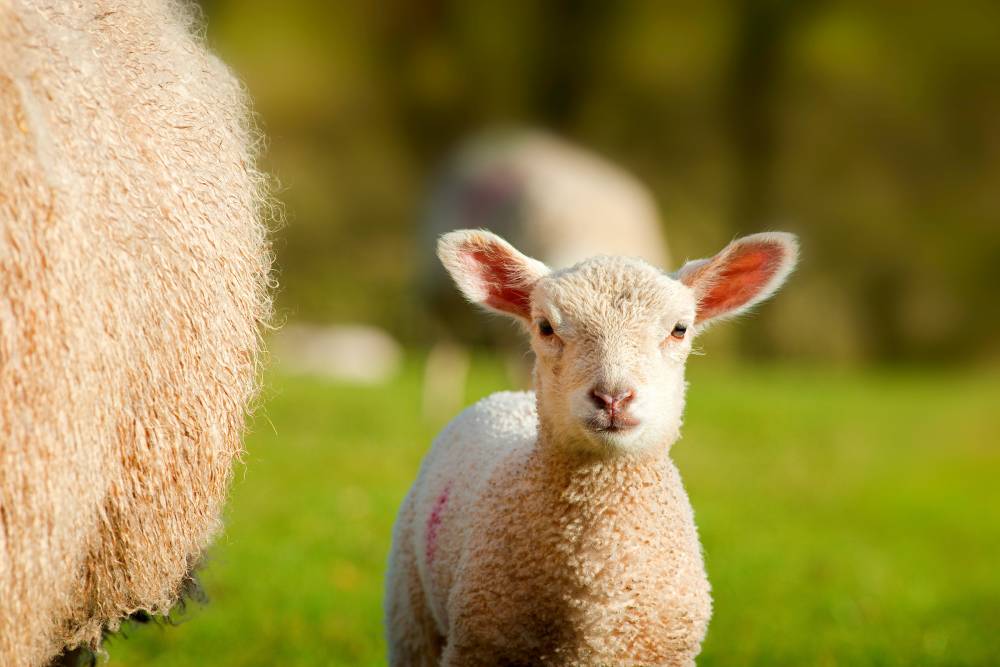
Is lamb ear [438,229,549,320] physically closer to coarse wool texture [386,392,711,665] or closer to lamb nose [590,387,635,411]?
coarse wool texture [386,392,711,665]

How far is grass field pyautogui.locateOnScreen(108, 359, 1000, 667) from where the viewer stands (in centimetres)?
496

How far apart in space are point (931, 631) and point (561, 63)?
768 inches

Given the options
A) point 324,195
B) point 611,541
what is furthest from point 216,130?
point 324,195

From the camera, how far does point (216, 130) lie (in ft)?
11.9

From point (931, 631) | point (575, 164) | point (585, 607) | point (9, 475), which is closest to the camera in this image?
point (9, 475)

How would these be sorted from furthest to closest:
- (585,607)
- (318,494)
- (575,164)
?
(575,164), (318,494), (585,607)

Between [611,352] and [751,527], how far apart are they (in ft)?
16.2

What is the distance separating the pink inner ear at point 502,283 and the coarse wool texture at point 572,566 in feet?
1.45

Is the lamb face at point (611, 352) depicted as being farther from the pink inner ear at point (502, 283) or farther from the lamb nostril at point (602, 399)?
the pink inner ear at point (502, 283)

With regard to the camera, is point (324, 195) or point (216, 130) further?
point (324, 195)

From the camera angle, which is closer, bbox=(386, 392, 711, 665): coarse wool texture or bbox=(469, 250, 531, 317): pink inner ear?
bbox=(386, 392, 711, 665): coarse wool texture

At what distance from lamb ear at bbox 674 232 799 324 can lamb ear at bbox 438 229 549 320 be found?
0.46 m

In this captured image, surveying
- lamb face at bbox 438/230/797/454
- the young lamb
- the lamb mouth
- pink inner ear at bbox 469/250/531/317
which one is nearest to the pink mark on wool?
the young lamb

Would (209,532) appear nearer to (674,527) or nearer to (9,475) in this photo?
(9,475)
